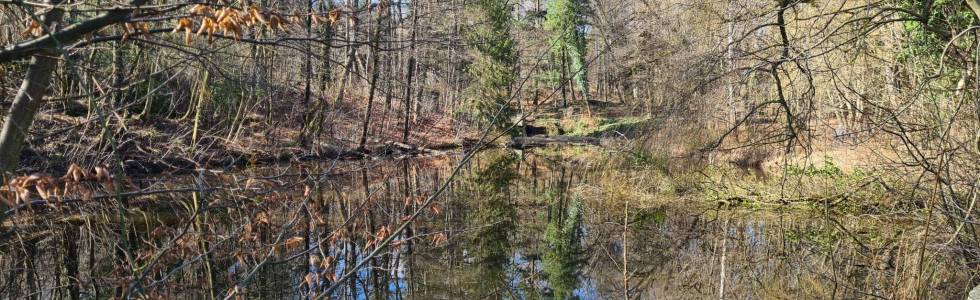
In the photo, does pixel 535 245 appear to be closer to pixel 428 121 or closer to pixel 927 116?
pixel 927 116

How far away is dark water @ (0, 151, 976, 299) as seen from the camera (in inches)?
215

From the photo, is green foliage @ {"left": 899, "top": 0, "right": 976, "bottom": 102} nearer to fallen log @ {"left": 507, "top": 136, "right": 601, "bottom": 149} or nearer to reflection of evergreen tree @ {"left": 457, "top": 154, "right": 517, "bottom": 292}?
reflection of evergreen tree @ {"left": 457, "top": 154, "right": 517, "bottom": 292}

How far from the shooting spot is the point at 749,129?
751 centimetres

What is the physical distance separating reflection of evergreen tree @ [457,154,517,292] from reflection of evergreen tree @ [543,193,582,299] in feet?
1.99

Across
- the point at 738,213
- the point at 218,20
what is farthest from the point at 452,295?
the point at 738,213

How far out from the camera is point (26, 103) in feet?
7.41

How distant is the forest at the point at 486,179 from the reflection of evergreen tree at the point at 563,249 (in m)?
0.06

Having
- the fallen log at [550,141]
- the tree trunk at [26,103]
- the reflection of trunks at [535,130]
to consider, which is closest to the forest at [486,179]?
the tree trunk at [26,103]

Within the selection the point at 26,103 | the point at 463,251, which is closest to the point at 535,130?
the point at 463,251

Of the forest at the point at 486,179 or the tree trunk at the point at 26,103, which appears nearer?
the tree trunk at the point at 26,103

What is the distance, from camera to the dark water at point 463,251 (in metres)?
5.46

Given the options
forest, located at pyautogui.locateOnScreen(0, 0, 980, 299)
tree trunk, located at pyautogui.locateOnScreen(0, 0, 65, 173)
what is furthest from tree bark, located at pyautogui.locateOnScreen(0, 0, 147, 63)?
tree trunk, located at pyautogui.locateOnScreen(0, 0, 65, 173)

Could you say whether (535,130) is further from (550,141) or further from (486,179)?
(486,179)

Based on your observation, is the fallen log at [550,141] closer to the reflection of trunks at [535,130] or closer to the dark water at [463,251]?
the reflection of trunks at [535,130]
